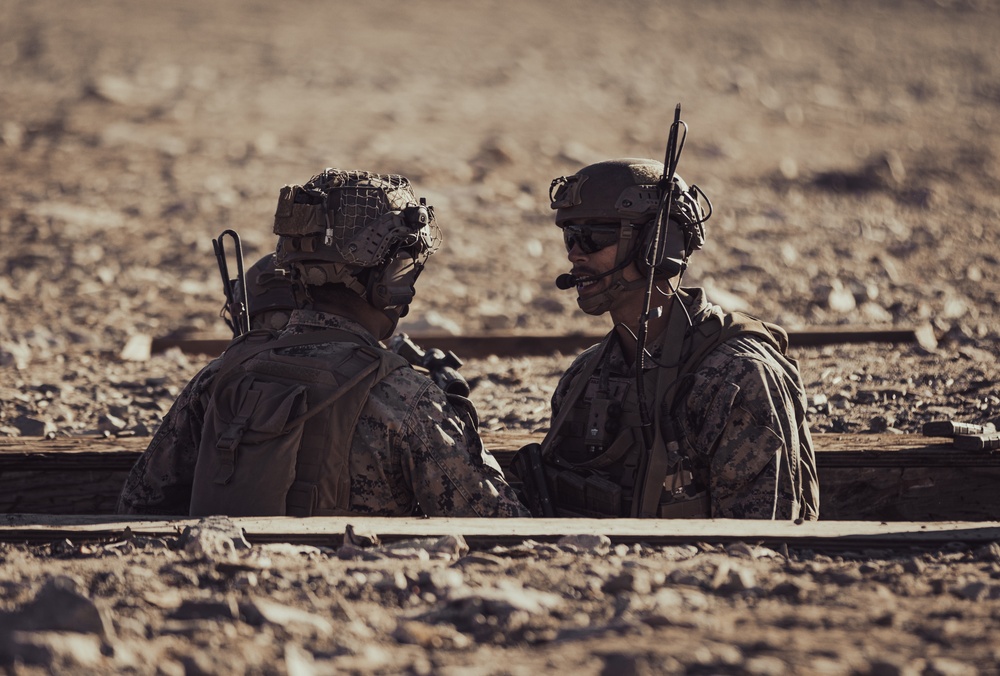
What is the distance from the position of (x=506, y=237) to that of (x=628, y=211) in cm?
1016

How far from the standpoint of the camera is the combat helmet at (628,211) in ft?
17.8

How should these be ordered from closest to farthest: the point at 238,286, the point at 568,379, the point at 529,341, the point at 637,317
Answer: the point at 637,317 < the point at 568,379 < the point at 238,286 < the point at 529,341

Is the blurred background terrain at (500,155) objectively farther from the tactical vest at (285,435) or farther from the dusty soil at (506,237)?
the tactical vest at (285,435)

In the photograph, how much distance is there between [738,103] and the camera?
84.3 ft

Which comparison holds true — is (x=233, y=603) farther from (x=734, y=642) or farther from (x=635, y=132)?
(x=635, y=132)

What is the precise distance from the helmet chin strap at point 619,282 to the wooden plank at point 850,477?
1.15m

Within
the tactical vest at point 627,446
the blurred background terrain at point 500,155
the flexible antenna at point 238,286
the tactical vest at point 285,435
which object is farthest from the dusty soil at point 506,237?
the flexible antenna at point 238,286

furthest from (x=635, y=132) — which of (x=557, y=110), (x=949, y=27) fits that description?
(x=949, y=27)

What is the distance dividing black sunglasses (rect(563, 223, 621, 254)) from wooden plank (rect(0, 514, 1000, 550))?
4.84ft

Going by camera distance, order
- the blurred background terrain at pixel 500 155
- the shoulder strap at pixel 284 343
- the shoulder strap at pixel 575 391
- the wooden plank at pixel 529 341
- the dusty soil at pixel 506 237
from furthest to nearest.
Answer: the blurred background terrain at pixel 500 155 → the wooden plank at pixel 529 341 → the shoulder strap at pixel 575 391 → the shoulder strap at pixel 284 343 → the dusty soil at pixel 506 237

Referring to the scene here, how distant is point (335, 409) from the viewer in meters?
4.70

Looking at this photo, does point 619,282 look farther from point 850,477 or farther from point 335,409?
point 850,477

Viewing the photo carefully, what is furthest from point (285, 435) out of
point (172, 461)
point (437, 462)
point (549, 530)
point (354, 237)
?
point (549, 530)

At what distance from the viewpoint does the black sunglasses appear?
18.0ft
